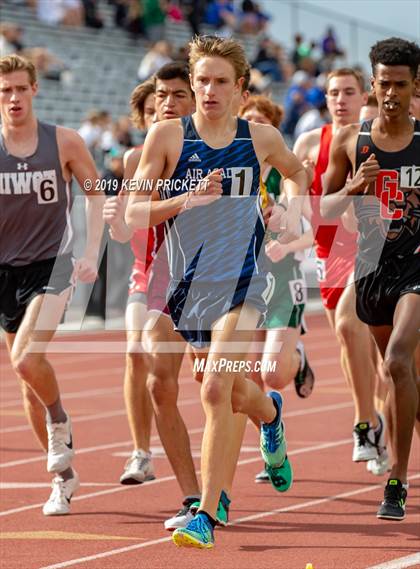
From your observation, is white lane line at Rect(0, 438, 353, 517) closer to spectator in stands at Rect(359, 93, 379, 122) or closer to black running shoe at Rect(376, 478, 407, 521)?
black running shoe at Rect(376, 478, 407, 521)

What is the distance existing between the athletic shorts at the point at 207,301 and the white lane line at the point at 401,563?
135 centimetres

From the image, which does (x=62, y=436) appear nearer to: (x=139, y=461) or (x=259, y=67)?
(x=139, y=461)

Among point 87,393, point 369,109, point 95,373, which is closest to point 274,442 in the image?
point 369,109

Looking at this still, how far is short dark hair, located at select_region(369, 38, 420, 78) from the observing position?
698cm

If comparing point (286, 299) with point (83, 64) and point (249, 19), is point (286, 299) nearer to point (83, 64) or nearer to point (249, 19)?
point (83, 64)

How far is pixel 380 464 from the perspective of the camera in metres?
8.83

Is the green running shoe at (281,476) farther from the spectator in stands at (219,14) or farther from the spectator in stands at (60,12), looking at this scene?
the spectator in stands at (219,14)

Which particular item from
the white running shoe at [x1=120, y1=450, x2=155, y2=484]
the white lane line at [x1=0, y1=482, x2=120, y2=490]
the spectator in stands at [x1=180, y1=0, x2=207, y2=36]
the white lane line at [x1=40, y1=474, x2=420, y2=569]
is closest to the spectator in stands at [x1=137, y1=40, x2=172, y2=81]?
the spectator in stands at [x1=180, y1=0, x2=207, y2=36]

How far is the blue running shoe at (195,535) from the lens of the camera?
593cm

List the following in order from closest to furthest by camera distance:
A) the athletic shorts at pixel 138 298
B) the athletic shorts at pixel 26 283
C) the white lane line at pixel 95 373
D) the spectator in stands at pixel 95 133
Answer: the athletic shorts at pixel 26 283
the athletic shorts at pixel 138 298
the white lane line at pixel 95 373
the spectator in stands at pixel 95 133

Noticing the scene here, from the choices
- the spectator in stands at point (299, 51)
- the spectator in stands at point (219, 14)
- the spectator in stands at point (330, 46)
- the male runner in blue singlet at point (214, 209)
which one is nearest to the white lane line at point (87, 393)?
the male runner in blue singlet at point (214, 209)

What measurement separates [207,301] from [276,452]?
1306mm

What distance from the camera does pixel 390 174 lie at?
7051 millimetres

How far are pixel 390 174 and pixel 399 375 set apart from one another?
1.05 metres
